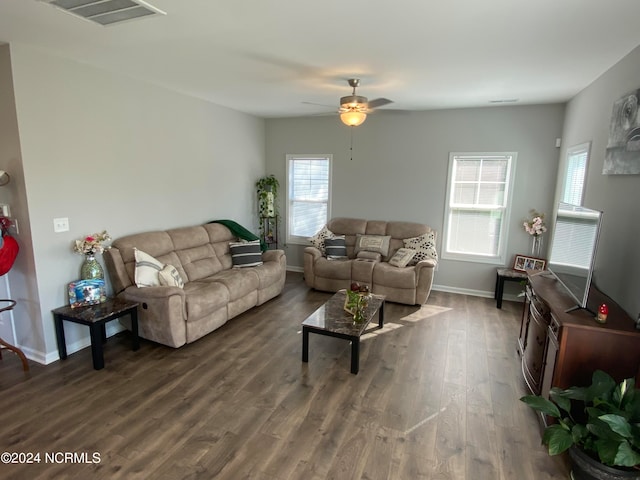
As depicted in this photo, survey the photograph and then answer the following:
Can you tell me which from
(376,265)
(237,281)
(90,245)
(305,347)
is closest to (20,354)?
(90,245)

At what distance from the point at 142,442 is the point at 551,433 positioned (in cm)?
243

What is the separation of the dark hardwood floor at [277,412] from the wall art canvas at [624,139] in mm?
1880

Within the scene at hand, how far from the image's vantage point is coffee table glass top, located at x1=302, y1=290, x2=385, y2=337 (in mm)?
3117

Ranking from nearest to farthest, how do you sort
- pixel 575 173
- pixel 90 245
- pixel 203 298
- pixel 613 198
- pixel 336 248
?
pixel 613 198 < pixel 90 245 < pixel 203 298 < pixel 575 173 < pixel 336 248

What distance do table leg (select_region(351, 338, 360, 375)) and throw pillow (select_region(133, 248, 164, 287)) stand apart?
2.05 metres

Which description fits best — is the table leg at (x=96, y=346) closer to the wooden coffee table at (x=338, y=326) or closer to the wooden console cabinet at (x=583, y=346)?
the wooden coffee table at (x=338, y=326)

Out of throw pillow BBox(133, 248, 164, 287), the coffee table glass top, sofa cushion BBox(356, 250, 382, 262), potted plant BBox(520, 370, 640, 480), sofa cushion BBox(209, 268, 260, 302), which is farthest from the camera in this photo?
sofa cushion BBox(356, 250, 382, 262)

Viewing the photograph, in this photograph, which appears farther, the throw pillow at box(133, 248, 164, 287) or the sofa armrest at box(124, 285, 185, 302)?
the throw pillow at box(133, 248, 164, 287)

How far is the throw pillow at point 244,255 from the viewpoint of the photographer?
190 inches

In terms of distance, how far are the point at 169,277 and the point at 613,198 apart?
160 inches

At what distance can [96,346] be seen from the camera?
3012 mm

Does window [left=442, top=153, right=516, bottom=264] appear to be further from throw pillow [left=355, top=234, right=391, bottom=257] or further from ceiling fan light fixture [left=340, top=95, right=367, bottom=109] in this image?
ceiling fan light fixture [left=340, top=95, right=367, bottom=109]

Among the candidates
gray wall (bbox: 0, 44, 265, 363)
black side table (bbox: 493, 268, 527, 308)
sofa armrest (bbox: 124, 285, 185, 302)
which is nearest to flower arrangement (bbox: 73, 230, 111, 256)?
gray wall (bbox: 0, 44, 265, 363)

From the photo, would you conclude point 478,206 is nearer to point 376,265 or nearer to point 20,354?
point 376,265
